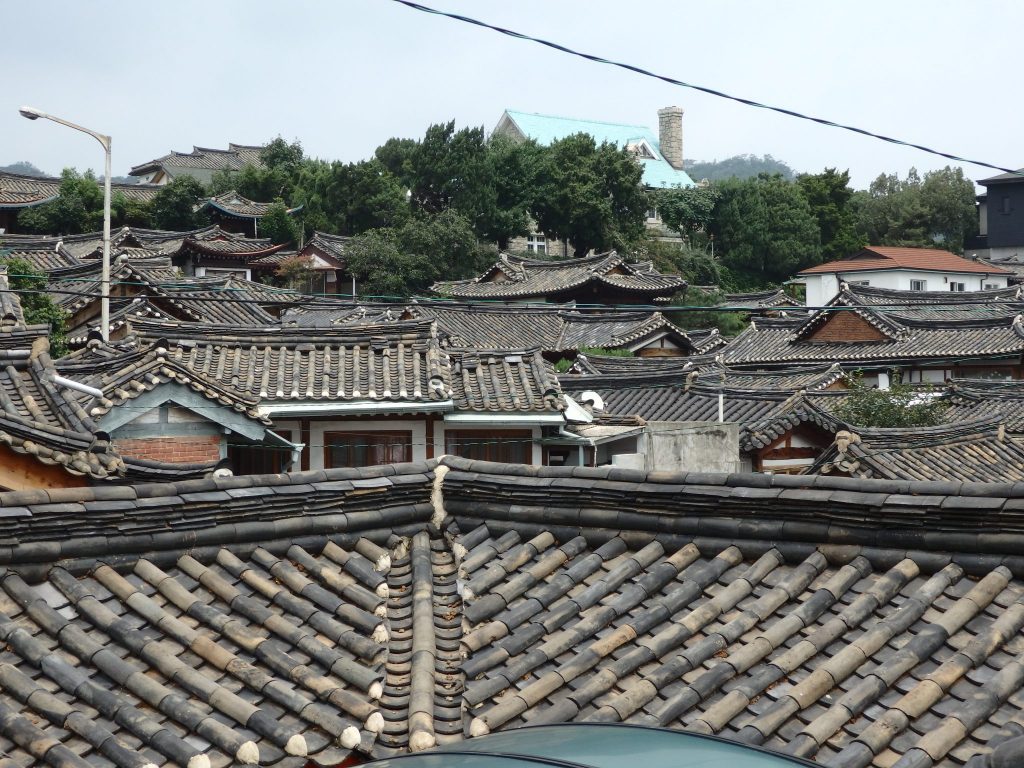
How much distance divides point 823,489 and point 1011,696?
1.41 m

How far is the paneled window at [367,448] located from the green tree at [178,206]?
47.4 metres

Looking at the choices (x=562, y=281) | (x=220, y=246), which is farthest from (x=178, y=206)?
(x=562, y=281)

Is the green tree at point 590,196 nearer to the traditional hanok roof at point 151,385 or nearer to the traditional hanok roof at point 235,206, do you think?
the traditional hanok roof at point 235,206

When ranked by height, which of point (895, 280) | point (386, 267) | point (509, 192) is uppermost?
point (509, 192)

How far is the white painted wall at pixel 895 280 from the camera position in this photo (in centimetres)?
6053

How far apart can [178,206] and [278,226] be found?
20.9ft

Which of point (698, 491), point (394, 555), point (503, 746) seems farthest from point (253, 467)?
point (503, 746)

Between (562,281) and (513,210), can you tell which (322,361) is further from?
(513,210)

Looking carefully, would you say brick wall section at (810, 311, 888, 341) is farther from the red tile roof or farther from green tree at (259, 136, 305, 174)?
green tree at (259, 136, 305, 174)

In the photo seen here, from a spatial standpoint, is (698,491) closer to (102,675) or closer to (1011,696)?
(1011,696)

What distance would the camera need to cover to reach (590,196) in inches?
2330

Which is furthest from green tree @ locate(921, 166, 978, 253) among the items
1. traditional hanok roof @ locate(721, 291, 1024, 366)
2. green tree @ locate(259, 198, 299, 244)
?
green tree @ locate(259, 198, 299, 244)

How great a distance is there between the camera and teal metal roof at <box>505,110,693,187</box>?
262ft

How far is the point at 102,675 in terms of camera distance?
512cm
